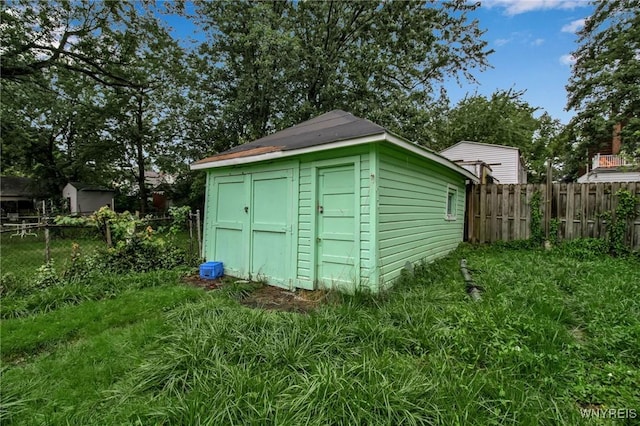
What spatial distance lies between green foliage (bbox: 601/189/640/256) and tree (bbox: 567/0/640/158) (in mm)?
8131

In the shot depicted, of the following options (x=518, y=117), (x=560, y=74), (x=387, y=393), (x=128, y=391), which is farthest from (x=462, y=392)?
(x=518, y=117)

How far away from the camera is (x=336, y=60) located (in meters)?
11.6

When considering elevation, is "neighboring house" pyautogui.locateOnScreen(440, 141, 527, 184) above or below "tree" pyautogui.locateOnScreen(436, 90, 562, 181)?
below

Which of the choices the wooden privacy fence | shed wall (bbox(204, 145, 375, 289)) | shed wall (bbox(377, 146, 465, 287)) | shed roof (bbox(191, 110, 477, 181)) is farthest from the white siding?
shed wall (bbox(204, 145, 375, 289))

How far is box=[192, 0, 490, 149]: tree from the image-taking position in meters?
11.1

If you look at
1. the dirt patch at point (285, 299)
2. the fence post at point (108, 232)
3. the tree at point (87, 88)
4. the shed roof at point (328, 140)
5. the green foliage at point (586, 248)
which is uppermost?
the tree at point (87, 88)

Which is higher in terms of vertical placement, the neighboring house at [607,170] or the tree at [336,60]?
the tree at [336,60]

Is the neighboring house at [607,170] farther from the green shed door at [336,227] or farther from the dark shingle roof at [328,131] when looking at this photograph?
the green shed door at [336,227]

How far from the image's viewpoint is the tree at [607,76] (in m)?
12.4

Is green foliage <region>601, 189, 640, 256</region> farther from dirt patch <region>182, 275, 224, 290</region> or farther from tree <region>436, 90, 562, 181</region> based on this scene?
tree <region>436, 90, 562, 181</region>

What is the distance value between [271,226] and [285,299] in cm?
129

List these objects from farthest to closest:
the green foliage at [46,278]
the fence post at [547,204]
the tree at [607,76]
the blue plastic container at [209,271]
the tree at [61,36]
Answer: the tree at [607,76] → the tree at [61,36] → the fence post at [547,204] → the blue plastic container at [209,271] → the green foliage at [46,278]

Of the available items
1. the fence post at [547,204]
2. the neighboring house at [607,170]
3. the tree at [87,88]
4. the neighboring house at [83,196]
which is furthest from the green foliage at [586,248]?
the neighboring house at [83,196]

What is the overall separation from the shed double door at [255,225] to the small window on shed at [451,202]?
441 centimetres
